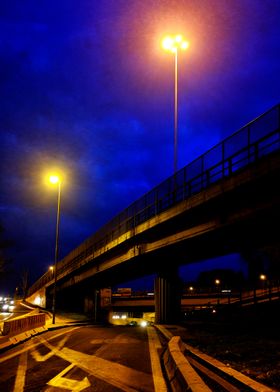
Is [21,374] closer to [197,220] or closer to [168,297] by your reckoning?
[197,220]

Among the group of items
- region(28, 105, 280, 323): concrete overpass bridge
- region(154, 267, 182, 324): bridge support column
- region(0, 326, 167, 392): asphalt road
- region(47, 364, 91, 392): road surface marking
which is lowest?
region(0, 326, 167, 392): asphalt road

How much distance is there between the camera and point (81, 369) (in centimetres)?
1133

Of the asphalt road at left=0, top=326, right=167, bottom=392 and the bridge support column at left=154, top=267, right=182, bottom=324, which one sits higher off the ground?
the bridge support column at left=154, top=267, right=182, bottom=324

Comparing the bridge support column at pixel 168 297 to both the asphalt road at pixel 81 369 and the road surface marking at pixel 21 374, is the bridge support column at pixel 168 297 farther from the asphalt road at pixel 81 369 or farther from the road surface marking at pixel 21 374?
the road surface marking at pixel 21 374

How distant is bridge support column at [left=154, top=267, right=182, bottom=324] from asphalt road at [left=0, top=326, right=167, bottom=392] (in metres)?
17.0

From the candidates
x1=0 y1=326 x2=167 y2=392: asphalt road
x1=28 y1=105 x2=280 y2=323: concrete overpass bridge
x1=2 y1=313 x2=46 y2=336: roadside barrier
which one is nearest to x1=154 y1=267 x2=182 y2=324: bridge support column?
x1=28 y1=105 x2=280 y2=323: concrete overpass bridge

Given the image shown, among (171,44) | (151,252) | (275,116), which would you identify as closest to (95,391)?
(275,116)

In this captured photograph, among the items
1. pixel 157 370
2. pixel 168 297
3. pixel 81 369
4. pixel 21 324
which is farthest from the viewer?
pixel 168 297

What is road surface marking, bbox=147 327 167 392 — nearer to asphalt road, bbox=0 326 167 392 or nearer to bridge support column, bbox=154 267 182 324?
asphalt road, bbox=0 326 167 392

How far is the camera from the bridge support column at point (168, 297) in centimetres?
3344

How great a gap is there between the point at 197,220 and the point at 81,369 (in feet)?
42.6

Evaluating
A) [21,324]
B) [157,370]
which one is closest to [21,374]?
[157,370]

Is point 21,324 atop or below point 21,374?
atop

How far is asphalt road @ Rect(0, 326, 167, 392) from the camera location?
9106 mm
